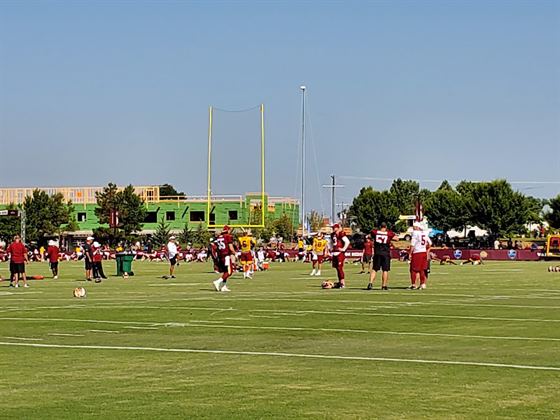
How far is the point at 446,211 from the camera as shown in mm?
126938

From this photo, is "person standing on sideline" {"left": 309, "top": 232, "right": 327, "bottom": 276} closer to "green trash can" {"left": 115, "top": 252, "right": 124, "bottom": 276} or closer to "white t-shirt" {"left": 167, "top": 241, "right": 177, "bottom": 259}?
"white t-shirt" {"left": 167, "top": 241, "right": 177, "bottom": 259}

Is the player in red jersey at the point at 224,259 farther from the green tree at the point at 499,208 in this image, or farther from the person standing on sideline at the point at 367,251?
the green tree at the point at 499,208

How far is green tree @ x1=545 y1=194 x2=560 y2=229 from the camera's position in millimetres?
122000

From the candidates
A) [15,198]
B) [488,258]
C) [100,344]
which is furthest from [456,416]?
[15,198]

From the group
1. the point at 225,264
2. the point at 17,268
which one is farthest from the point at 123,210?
the point at 225,264

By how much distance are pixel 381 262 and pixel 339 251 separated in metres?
2.90

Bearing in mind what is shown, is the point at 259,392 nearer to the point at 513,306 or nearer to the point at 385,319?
the point at 385,319

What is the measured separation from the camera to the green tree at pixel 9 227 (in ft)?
368

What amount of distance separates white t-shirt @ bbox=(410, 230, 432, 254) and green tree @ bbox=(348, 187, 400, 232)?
101 metres

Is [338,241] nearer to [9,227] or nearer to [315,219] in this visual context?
[9,227]

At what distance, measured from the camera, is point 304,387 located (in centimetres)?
1195

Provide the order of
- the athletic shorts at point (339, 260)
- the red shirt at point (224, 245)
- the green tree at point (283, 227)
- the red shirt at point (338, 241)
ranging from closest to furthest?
the red shirt at point (224, 245)
the athletic shorts at point (339, 260)
the red shirt at point (338, 241)
the green tree at point (283, 227)

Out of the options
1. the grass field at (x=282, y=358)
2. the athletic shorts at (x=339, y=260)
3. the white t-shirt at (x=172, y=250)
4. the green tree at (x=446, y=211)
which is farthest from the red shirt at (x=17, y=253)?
the green tree at (x=446, y=211)

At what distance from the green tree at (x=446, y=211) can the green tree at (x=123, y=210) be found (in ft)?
106
